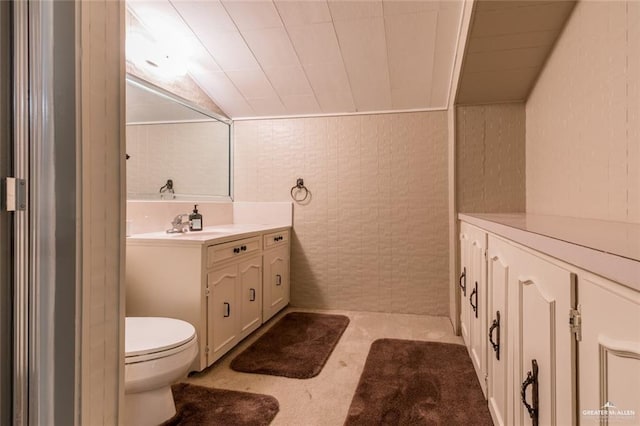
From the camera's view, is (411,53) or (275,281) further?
(275,281)

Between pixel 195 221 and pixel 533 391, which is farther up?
pixel 195 221

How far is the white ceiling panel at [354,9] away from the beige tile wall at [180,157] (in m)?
1.37

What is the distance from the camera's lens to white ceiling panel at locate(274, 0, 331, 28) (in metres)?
1.95

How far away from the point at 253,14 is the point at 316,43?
1.44ft

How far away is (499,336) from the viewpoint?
1260 mm

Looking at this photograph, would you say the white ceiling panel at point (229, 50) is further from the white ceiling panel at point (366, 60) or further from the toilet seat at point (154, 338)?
the toilet seat at point (154, 338)

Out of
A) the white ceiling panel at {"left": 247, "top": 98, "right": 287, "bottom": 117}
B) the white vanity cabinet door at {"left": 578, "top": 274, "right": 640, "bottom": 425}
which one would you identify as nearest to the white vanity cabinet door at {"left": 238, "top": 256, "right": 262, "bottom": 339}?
the white ceiling panel at {"left": 247, "top": 98, "right": 287, "bottom": 117}

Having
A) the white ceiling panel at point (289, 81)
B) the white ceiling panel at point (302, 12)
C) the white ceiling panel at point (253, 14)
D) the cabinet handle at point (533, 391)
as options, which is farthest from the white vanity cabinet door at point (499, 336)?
the white ceiling panel at point (289, 81)

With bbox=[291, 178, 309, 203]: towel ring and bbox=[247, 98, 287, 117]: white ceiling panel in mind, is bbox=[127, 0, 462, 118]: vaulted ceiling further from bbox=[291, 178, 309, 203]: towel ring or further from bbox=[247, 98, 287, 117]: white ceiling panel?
bbox=[291, 178, 309, 203]: towel ring

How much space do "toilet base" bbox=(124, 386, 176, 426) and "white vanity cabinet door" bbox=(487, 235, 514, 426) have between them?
4.36 feet

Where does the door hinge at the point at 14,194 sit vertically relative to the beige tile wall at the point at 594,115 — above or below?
below

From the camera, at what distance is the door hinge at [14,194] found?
74cm

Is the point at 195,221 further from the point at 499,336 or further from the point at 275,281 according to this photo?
the point at 499,336

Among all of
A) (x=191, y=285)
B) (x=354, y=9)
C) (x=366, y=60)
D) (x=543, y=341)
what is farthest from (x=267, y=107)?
(x=543, y=341)
